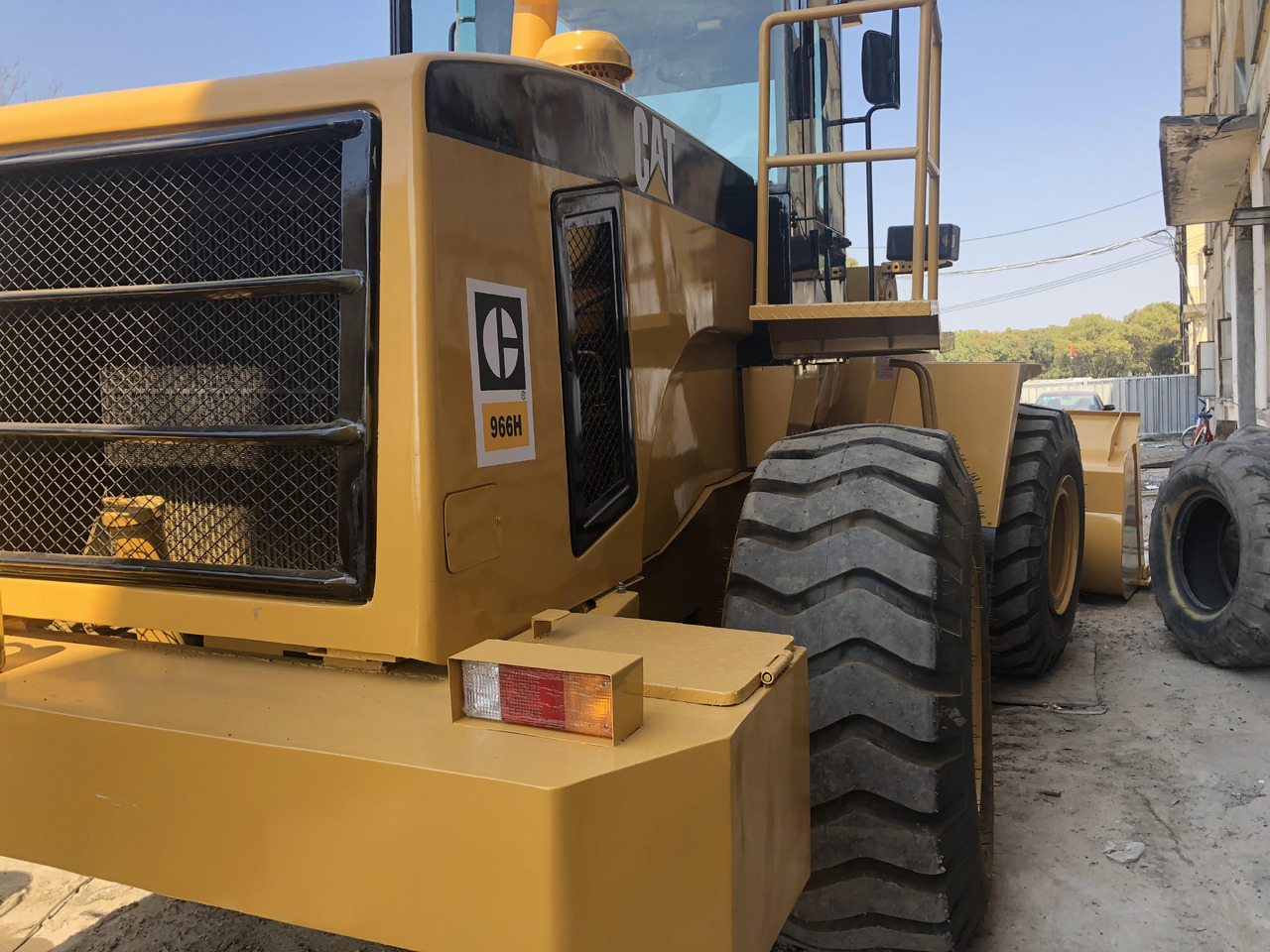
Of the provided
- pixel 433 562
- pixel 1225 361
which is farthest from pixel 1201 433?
pixel 433 562

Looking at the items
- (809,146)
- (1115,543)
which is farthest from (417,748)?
(1115,543)

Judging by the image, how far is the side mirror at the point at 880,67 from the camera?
3314 mm

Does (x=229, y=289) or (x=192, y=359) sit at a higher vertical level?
(x=229, y=289)

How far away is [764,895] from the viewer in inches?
65.5

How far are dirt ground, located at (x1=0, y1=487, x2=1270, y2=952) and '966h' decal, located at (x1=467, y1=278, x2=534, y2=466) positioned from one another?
5.15 ft

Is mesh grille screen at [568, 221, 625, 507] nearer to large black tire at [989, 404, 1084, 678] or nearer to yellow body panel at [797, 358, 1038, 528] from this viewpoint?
yellow body panel at [797, 358, 1038, 528]

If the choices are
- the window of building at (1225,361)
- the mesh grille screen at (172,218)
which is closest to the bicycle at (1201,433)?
the window of building at (1225,361)

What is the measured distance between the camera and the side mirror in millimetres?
3314

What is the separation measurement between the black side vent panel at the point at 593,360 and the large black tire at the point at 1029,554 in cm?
239

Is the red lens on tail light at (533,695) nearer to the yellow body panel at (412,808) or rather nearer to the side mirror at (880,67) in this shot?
the yellow body panel at (412,808)

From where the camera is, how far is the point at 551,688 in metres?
1.54

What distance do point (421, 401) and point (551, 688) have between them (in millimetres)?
584

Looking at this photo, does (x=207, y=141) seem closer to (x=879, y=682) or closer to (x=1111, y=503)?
(x=879, y=682)

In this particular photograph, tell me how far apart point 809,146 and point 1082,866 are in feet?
8.51
